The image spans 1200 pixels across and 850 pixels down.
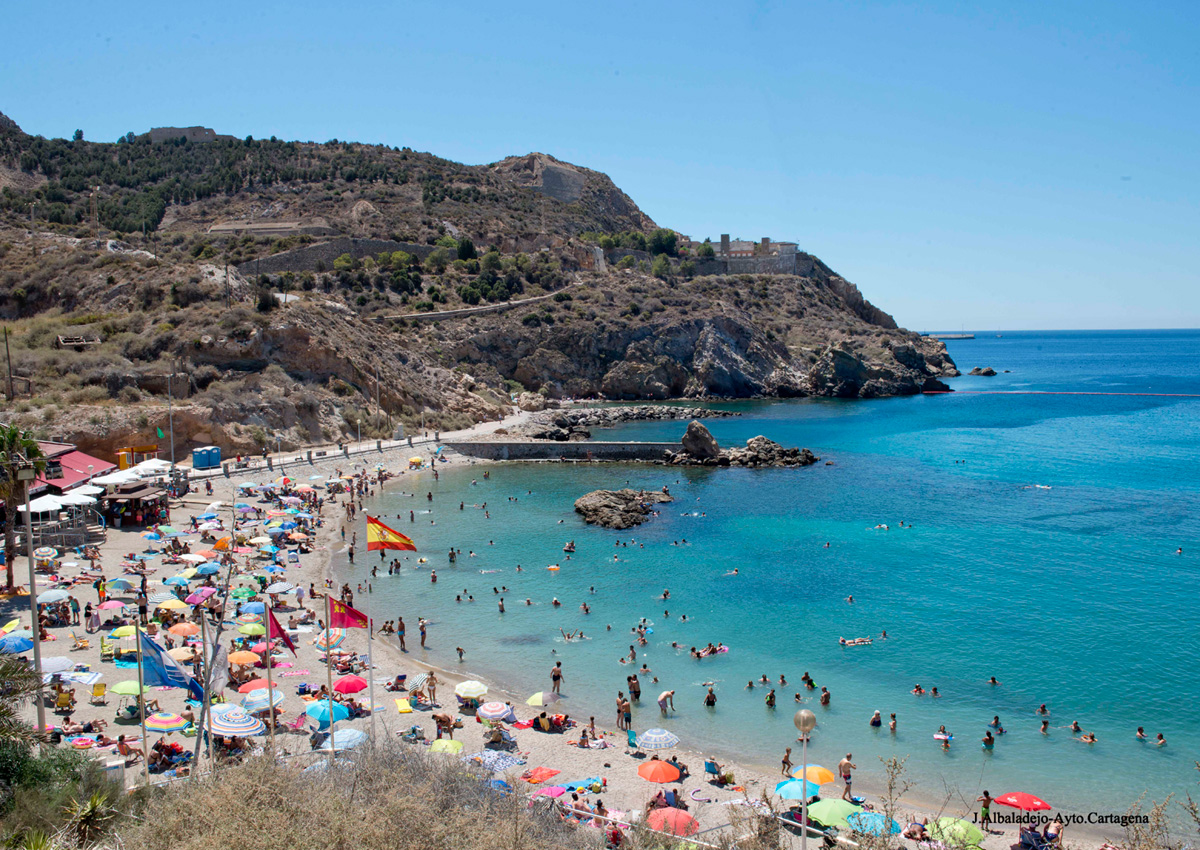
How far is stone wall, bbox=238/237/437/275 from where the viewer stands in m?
78.8

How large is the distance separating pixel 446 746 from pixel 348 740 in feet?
6.74

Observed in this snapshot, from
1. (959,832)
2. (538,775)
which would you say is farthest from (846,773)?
(538,775)

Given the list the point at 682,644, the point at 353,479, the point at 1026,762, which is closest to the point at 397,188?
the point at 353,479

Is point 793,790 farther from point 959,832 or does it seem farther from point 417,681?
point 417,681

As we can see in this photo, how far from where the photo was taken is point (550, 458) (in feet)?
192

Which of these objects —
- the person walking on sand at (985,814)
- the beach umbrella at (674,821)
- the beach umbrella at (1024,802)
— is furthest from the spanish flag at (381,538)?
the beach umbrella at (1024,802)

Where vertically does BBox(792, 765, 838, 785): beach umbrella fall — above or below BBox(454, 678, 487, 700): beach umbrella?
above

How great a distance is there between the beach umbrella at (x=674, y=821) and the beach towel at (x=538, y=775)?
285 cm

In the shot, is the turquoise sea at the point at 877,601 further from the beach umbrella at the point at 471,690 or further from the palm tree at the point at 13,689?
the palm tree at the point at 13,689

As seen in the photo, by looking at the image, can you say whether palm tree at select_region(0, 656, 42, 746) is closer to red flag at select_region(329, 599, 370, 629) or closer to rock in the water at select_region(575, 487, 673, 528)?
red flag at select_region(329, 599, 370, 629)

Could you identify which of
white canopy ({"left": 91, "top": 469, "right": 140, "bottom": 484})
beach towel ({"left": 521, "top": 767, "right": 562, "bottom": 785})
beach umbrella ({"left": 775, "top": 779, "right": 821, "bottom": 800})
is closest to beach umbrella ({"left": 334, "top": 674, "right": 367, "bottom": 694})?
beach towel ({"left": 521, "top": 767, "right": 562, "bottom": 785})

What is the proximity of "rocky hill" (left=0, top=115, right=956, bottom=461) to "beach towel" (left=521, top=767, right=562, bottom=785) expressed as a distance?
32.4m

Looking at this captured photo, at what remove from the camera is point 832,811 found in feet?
46.2

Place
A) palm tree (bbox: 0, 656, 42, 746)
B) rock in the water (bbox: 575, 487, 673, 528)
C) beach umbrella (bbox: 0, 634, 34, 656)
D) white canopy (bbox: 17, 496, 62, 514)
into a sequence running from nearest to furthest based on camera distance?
palm tree (bbox: 0, 656, 42, 746)
beach umbrella (bbox: 0, 634, 34, 656)
white canopy (bbox: 17, 496, 62, 514)
rock in the water (bbox: 575, 487, 673, 528)
